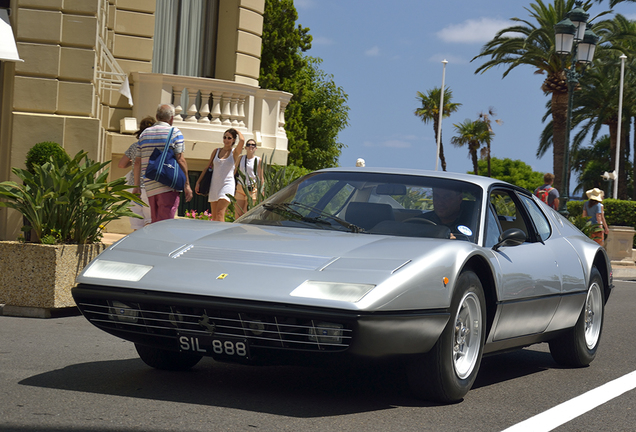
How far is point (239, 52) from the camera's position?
59.5ft

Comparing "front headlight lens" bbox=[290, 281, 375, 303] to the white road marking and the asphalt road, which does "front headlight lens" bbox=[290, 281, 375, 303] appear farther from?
the white road marking

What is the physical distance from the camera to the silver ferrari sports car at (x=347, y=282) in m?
4.41

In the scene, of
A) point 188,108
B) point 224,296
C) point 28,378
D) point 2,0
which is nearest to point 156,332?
point 224,296

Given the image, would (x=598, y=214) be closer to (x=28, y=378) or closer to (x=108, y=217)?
(x=108, y=217)

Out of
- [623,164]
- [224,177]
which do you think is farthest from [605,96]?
[224,177]

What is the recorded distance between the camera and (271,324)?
14.5 ft

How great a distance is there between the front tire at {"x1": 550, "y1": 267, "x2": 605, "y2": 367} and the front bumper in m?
2.42

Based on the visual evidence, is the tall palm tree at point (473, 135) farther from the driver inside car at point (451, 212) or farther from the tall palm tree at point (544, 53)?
the driver inside car at point (451, 212)

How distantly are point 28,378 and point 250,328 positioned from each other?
4.88 feet

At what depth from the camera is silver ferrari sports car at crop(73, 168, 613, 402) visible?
441cm

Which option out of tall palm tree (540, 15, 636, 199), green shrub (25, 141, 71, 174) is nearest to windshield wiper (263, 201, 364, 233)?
green shrub (25, 141, 71, 174)

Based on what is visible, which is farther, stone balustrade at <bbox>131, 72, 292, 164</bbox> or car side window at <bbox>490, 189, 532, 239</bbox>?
stone balustrade at <bbox>131, 72, 292, 164</bbox>

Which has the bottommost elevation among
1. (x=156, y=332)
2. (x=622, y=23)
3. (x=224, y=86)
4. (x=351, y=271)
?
(x=156, y=332)

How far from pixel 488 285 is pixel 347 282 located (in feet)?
4.12
